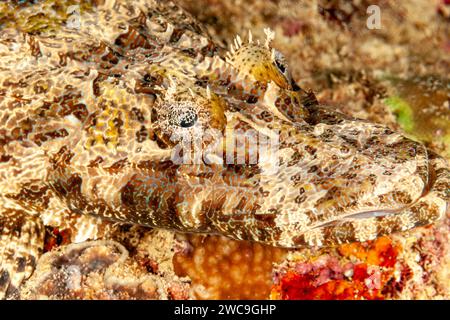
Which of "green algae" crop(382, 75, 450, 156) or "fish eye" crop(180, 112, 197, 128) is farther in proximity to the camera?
"green algae" crop(382, 75, 450, 156)

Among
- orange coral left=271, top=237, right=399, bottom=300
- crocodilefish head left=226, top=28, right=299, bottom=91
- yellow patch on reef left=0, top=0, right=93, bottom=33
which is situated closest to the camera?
crocodilefish head left=226, top=28, right=299, bottom=91

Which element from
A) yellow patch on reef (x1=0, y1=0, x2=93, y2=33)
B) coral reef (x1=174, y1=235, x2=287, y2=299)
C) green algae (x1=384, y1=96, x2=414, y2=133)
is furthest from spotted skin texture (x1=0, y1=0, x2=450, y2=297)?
green algae (x1=384, y1=96, x2=414, y2=133)

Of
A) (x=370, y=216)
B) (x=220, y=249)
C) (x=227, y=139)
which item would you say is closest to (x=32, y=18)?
(x=227, y=139)

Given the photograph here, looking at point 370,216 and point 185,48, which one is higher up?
point 185,48

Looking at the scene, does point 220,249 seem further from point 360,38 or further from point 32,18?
point 360,38

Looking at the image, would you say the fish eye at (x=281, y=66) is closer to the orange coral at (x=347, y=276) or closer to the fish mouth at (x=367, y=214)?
the fish mouth at (x=367, y=214)

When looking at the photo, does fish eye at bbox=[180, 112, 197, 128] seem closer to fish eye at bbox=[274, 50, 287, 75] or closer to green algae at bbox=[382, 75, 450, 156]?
fish eye at bbox=[274, 50, 287, 75]

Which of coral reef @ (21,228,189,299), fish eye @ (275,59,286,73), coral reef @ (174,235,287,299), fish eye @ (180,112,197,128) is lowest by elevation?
coral reef @ (21,228,189,299)

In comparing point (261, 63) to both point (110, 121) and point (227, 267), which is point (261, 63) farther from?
point (227, 267)
